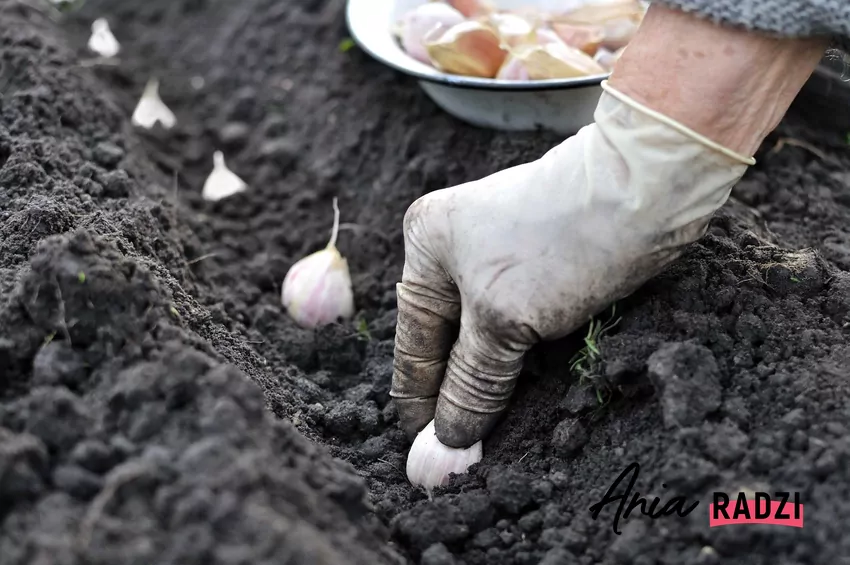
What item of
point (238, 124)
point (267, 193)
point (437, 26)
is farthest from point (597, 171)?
point (238, 124)

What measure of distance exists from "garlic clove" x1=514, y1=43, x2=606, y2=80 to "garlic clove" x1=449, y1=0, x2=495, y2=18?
0.35 meters

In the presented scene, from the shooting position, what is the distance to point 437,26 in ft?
6.55

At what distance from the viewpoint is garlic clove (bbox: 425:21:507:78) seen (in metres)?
1.88

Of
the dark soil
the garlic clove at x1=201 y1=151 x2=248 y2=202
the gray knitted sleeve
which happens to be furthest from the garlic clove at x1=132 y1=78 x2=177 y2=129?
the gray knitted sleeve

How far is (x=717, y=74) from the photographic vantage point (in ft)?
3.68

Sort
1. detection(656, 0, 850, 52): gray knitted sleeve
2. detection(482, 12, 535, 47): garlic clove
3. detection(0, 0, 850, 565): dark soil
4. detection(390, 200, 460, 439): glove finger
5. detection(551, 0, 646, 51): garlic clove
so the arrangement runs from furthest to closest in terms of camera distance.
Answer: detection(551, 0, 646, 51): garlic clove < detection(482, 12, 535, 47): garlic clove < detection(390, 200, 460, 439): glove finger < detection(656, 0, 850, 52): gray knitted sleeve < detection(0, 0, 850, 565): dark soil

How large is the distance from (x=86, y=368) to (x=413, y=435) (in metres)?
0.59

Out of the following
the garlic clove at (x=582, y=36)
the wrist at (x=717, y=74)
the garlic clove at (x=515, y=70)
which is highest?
the wrist at (x=717, y=74)

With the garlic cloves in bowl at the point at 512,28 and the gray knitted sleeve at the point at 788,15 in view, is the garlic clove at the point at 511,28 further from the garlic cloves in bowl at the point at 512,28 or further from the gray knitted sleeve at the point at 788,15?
the gray knitted sleeve at the point at 788,15

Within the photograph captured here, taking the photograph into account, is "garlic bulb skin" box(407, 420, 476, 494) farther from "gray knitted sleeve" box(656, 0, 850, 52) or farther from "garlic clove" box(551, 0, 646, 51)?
"garlic clove" box(551, 0, 646, 51)

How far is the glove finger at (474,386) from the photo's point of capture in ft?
4.27

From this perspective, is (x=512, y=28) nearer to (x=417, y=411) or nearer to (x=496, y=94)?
(x=496, y=94)

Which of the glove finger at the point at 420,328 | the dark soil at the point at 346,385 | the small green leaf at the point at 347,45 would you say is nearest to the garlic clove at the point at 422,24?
the dark soil at the point at 346,385

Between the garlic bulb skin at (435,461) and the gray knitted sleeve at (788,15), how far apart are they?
78 cm
